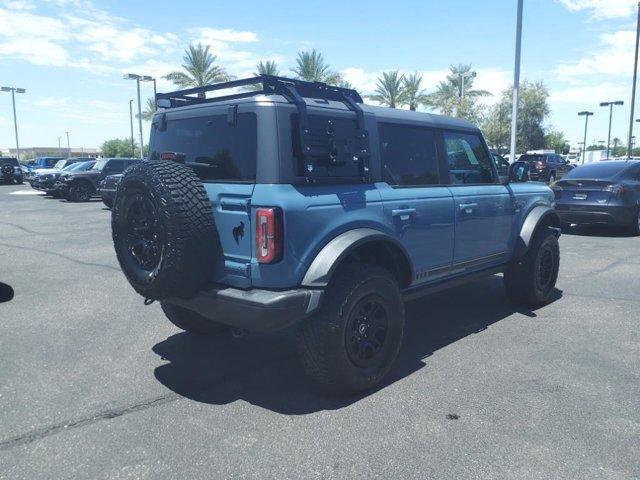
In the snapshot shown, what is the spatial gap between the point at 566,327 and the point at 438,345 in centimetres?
148

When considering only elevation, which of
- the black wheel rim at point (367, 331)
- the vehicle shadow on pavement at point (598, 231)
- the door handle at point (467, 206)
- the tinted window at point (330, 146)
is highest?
the tinted window at point (330, 146)

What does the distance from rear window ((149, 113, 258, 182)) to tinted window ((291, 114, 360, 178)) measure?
0.32 m

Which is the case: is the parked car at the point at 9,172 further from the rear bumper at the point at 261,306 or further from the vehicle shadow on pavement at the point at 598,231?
the rear bumper at the point at 261,306

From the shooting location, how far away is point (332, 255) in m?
3.41

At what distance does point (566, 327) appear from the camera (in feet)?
17.0

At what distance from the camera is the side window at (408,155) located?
4.26m

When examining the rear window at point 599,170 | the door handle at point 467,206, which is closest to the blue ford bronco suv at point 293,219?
the door handle at point 467,206

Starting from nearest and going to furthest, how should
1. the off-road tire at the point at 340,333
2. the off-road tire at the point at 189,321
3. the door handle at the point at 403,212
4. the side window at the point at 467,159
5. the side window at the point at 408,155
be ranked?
the off-road tire at the point at 340,333 → the door handle at the point at 403,212 → the side window at the point at 408,155 → the off-road tire at the point at 189,321 → the side window at the point at 467,159

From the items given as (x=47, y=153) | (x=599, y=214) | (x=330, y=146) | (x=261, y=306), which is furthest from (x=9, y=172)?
(x=47, y=153)

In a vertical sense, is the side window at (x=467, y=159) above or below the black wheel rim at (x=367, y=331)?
above

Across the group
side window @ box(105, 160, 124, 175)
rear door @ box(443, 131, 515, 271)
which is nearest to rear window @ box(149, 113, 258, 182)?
rear door @ box(443, 131, 515, 271)

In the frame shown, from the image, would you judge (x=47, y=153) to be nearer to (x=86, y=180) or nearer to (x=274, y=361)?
(x=86, y=180)

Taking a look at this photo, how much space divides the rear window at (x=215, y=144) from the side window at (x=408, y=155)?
120cm

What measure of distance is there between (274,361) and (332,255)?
141 cm
